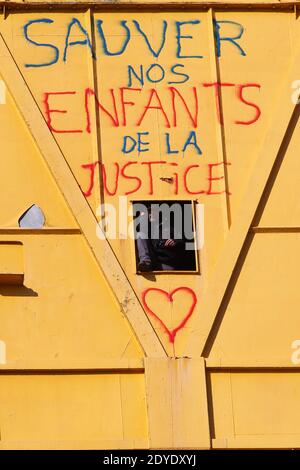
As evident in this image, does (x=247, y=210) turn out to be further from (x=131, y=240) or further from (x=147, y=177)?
(x=131, y=240)

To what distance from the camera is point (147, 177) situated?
48.1ft

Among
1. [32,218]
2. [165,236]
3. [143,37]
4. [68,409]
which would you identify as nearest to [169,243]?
[165,236]

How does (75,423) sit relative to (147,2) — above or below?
below

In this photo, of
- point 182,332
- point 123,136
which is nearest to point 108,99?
point 123,136

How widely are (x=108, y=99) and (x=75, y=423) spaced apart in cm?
346

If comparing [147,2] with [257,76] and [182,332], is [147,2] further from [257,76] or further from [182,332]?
[182,332]

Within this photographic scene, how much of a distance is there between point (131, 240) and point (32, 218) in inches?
40.1

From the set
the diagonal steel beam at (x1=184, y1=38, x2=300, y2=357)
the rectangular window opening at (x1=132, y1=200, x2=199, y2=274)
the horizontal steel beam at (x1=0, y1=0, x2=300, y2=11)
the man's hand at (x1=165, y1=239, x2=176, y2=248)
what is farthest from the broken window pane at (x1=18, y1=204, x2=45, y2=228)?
the horizontal steel beam at (x1=0, y1=0, x2=300, y2=11)

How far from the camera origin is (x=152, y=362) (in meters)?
13.9

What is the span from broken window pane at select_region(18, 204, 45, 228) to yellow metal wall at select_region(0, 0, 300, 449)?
0.06 meters

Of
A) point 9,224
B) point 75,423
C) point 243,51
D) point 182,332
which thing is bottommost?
point 75,423

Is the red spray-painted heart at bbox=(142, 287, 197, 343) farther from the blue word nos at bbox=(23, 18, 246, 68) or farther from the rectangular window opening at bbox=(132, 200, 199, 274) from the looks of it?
the blue word nos at bbox=(23, 18, 246, 68)

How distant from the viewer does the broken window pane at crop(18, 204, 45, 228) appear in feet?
47.1

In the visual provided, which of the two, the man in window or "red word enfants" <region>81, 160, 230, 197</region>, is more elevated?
"red word enfants" <region>81, 160, 230, 197</region>
